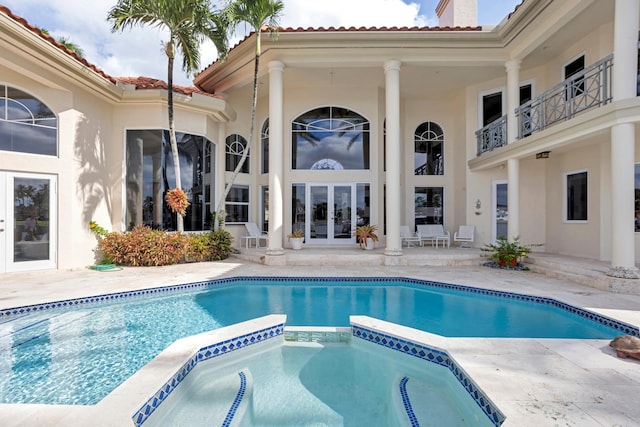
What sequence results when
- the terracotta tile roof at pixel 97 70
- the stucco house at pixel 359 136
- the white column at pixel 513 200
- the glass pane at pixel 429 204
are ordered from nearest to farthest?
the terracotta tile roof at pixel 97 70, the stucco house at pixel 359 136, the white column at pixel 513 200, the glass pane at pixel 429 204

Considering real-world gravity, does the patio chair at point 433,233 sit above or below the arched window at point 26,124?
below

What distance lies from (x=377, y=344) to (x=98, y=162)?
9.78 m

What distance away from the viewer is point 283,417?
3.09 m

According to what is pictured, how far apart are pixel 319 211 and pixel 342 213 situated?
0.90m

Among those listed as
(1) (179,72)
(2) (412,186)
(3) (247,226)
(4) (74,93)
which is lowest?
(3) (247,226)

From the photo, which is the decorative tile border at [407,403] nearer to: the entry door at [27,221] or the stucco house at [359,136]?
the stucco house at [359,136]

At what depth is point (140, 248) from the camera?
9.19 m

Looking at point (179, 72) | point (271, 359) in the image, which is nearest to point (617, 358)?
point (271, 359)

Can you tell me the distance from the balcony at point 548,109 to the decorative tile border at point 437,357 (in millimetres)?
7441

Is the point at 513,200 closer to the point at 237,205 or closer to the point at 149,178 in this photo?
the point at 237,205

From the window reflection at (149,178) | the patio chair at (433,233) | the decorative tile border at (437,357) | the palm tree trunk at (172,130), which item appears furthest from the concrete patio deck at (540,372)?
the patio chair at (433,233)

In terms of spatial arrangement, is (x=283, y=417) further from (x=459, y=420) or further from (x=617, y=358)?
(x=617, y=358)

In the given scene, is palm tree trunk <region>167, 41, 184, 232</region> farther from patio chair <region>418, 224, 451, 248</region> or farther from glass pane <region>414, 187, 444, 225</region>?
glass pane <region>414, 187, 444, 225</region>

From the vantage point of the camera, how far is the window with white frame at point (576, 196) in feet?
30.7
